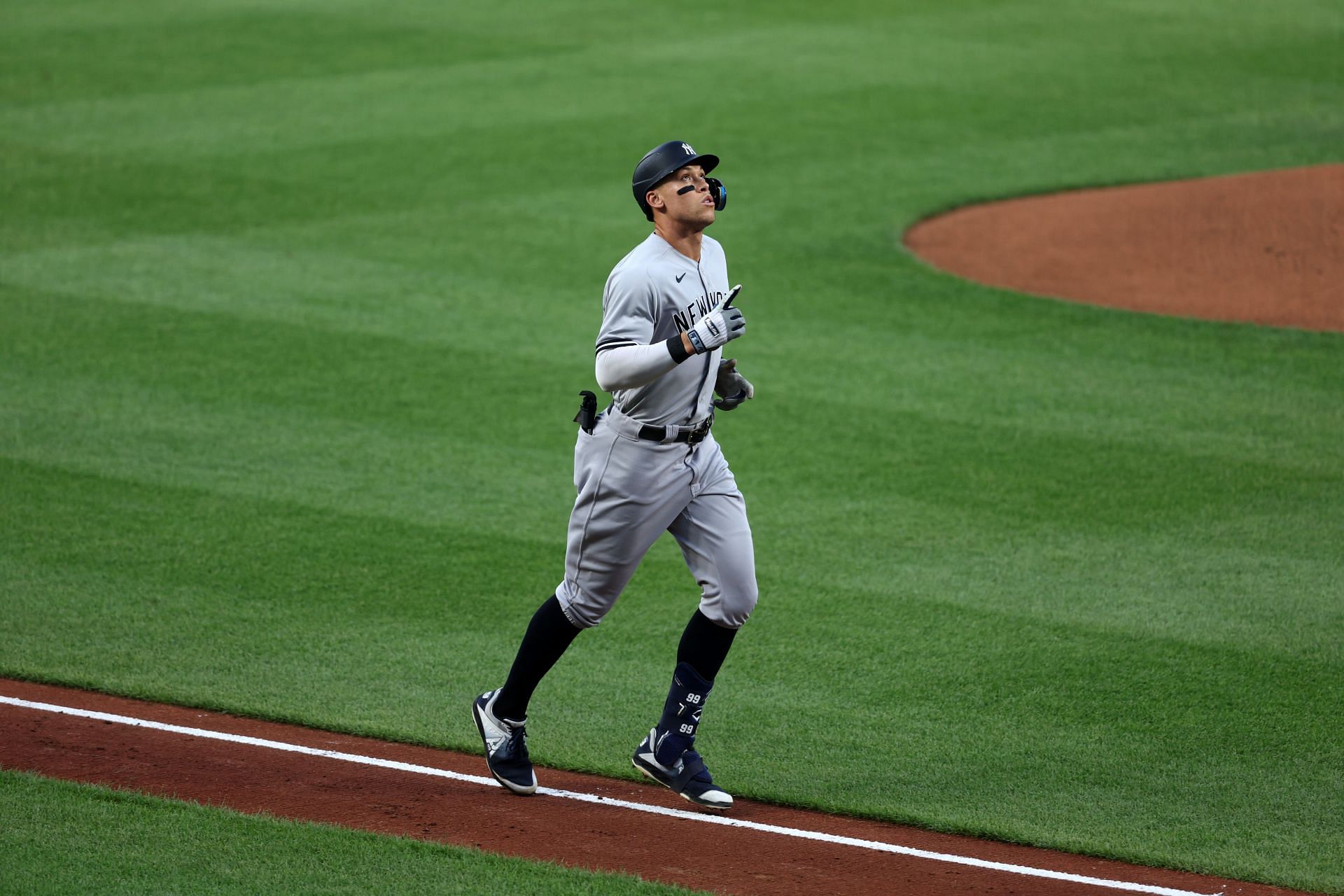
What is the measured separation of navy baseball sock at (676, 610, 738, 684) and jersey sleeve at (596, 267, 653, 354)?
93cm

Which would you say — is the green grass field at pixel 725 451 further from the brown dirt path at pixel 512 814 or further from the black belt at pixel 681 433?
the black belt at pixel 681 433

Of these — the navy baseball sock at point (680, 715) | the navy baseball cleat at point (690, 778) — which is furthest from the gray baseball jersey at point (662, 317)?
the navy baseball cleat at point (690, 778)

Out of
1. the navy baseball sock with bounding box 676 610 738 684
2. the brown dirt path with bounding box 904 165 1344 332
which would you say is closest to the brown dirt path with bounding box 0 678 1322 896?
the navy baseball sock with bounding box 676 610 738 684

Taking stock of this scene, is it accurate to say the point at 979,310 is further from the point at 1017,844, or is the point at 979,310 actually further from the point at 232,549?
the point at 1017,844

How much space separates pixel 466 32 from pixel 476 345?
1118 centimetres

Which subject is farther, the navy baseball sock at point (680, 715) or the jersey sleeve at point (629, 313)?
the navy baseball sock at point (680, 715)

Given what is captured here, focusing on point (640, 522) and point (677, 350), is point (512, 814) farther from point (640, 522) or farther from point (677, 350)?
point (677, 350)

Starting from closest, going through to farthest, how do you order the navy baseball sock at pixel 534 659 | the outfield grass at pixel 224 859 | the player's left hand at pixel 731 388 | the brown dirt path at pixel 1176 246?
the outfield grass at pixel 224 859
the navy baseball sock at pixel 534 659
the player's left hand at pixel 731 388
the brown dirt path at pixel 1176 246

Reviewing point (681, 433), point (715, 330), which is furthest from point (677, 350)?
point (681, 433)

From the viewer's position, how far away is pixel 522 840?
479 centimetres

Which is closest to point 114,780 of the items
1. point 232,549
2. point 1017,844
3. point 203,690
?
point 203,690

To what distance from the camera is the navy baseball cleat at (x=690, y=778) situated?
200 inches

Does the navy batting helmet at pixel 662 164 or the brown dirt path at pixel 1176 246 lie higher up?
the brown dirt path at pixel 1176 246

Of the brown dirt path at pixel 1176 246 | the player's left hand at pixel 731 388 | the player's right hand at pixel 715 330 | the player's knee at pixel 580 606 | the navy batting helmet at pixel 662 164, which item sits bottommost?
the player's knee at pixel 580 606
